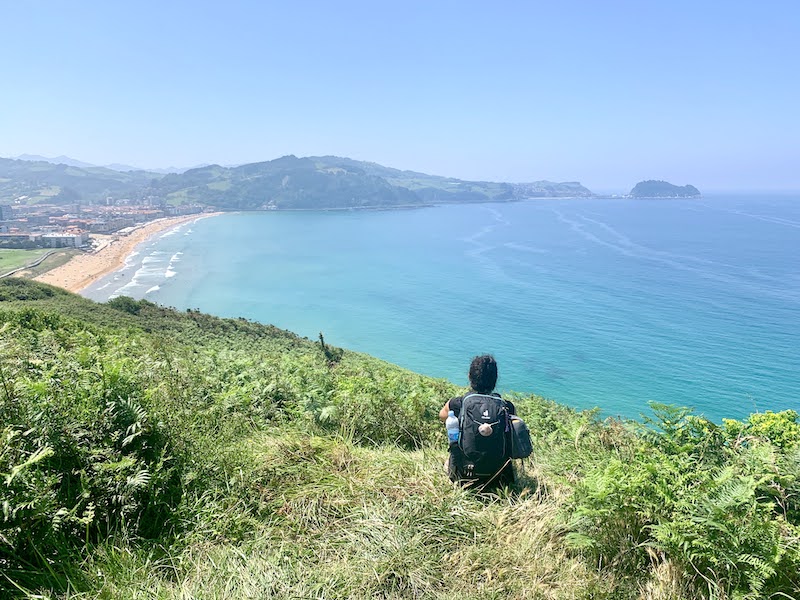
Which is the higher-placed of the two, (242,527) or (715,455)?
(715,455)

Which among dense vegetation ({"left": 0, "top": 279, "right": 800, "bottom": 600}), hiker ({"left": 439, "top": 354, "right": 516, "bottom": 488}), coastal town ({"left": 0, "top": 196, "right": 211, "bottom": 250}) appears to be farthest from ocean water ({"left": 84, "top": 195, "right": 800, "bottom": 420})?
coastal town ({"left": 0, "top": 196, "right": 211, "bottom": 250})

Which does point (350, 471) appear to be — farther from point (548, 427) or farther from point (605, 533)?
point (548, 427)

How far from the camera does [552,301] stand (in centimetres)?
5453

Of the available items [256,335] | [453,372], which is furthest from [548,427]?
[256,335]

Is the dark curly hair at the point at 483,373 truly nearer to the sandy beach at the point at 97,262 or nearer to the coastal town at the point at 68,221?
the sandy beach at the point at 97,262

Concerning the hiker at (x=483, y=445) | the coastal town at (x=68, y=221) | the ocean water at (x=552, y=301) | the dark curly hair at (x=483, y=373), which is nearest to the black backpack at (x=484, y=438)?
the hiker at (x=483, y=445)

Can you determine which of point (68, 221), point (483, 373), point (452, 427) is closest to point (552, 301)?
point (483, 373)

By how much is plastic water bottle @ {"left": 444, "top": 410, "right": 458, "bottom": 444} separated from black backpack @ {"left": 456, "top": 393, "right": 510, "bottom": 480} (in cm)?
4

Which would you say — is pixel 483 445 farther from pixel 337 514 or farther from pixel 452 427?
pixel 337 514

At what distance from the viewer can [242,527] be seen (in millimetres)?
3152

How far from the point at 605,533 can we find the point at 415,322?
155ft

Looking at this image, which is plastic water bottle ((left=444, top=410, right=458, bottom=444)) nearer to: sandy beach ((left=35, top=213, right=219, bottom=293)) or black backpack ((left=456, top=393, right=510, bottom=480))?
black backpack ((left=456, top=393, right=510, bottom=480))

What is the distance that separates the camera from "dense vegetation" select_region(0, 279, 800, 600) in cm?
251

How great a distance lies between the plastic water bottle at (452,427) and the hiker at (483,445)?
0.13 feet
